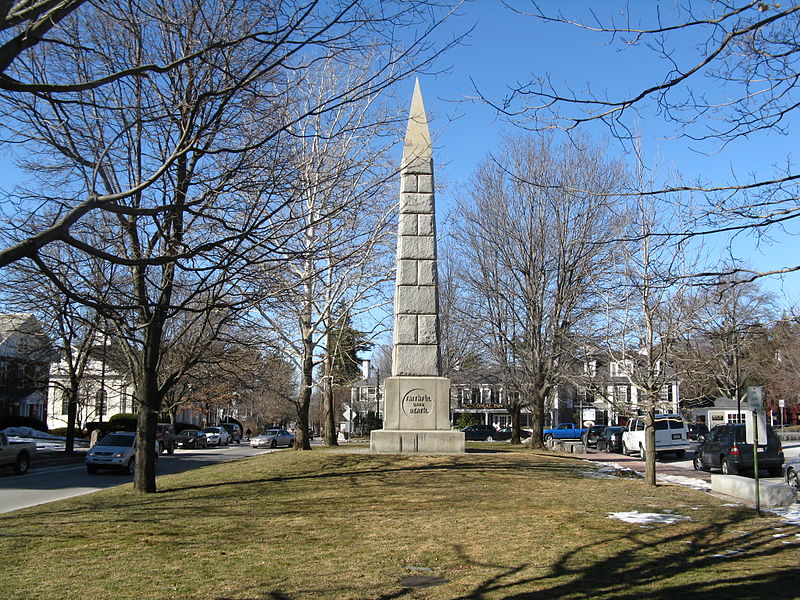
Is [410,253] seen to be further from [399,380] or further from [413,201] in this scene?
[399,380]

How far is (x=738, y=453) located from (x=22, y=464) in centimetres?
2188

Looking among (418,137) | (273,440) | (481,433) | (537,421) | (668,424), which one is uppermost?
(418,137)

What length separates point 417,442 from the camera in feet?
58.1

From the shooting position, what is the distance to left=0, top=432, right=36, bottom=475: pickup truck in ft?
75.1

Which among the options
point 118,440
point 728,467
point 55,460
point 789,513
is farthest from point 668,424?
point 55,460

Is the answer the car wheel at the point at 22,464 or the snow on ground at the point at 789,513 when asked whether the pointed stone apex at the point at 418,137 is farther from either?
the car wheel at the point at 22,464

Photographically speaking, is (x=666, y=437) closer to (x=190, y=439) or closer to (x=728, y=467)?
(x=728, y=467)

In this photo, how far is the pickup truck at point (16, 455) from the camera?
22891mm

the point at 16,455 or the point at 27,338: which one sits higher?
the point at 27,338

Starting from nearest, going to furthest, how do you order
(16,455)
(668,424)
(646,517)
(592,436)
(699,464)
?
1. (646,517)
2. (16,455)
3. (699,464)
4. (668,424)
5. (592,436)

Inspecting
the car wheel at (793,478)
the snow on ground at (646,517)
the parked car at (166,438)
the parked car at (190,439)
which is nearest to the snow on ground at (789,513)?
the snow on ground at (646,517)

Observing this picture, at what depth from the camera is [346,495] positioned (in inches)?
492

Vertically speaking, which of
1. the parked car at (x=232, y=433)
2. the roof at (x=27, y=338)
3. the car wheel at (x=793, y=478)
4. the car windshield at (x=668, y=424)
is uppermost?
the roof at (x=27, y=338)

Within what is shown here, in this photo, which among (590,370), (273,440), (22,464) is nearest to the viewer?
(590,370)
